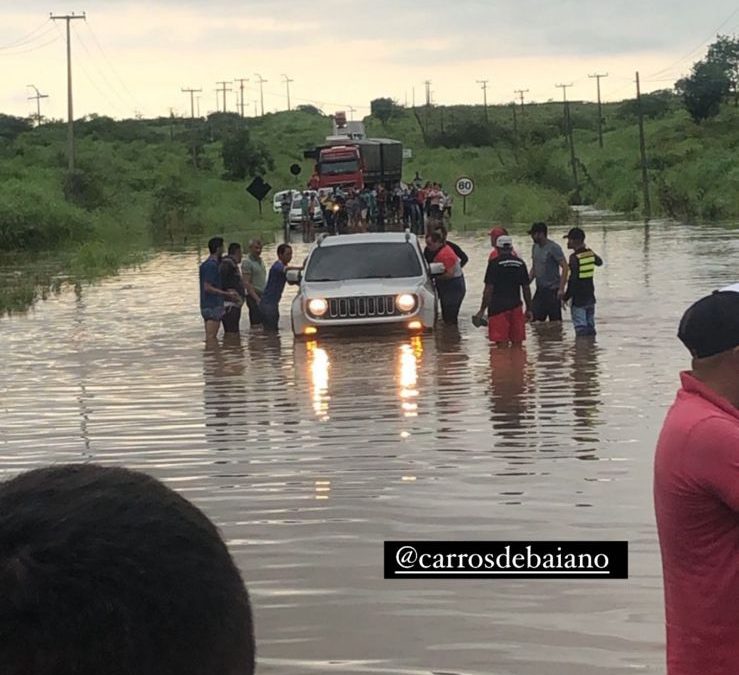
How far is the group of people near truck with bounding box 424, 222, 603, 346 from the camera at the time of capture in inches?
647

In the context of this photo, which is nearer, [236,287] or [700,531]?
[700,531]

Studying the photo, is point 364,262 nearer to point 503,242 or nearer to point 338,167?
point 503,242

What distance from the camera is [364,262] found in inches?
770

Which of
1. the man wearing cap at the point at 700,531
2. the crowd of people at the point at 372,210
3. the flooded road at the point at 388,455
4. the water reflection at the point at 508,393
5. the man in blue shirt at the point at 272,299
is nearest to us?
the man wearing cap at the point at 700,531

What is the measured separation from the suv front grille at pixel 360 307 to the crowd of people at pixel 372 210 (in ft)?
89.9

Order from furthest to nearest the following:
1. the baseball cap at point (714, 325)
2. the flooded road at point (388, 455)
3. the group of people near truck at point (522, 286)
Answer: the group of people near truck at point (522, 286) → the flooded road at point (388, 455) → the baseball cap at point (714, 325)

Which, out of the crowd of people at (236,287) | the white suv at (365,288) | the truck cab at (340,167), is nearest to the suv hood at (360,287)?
the white suv at (365,288)

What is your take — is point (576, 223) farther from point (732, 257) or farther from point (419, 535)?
point (419, 535)

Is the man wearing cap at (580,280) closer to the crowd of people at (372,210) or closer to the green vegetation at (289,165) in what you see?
the green vegetation at (289,165)

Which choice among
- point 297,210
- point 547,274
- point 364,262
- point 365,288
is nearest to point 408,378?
point 365,288

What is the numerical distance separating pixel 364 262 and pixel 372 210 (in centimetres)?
3017

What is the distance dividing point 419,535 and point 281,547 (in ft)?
2.48

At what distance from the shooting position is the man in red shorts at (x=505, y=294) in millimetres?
16266

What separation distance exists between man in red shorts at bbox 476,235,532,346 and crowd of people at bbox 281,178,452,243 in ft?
95.2
